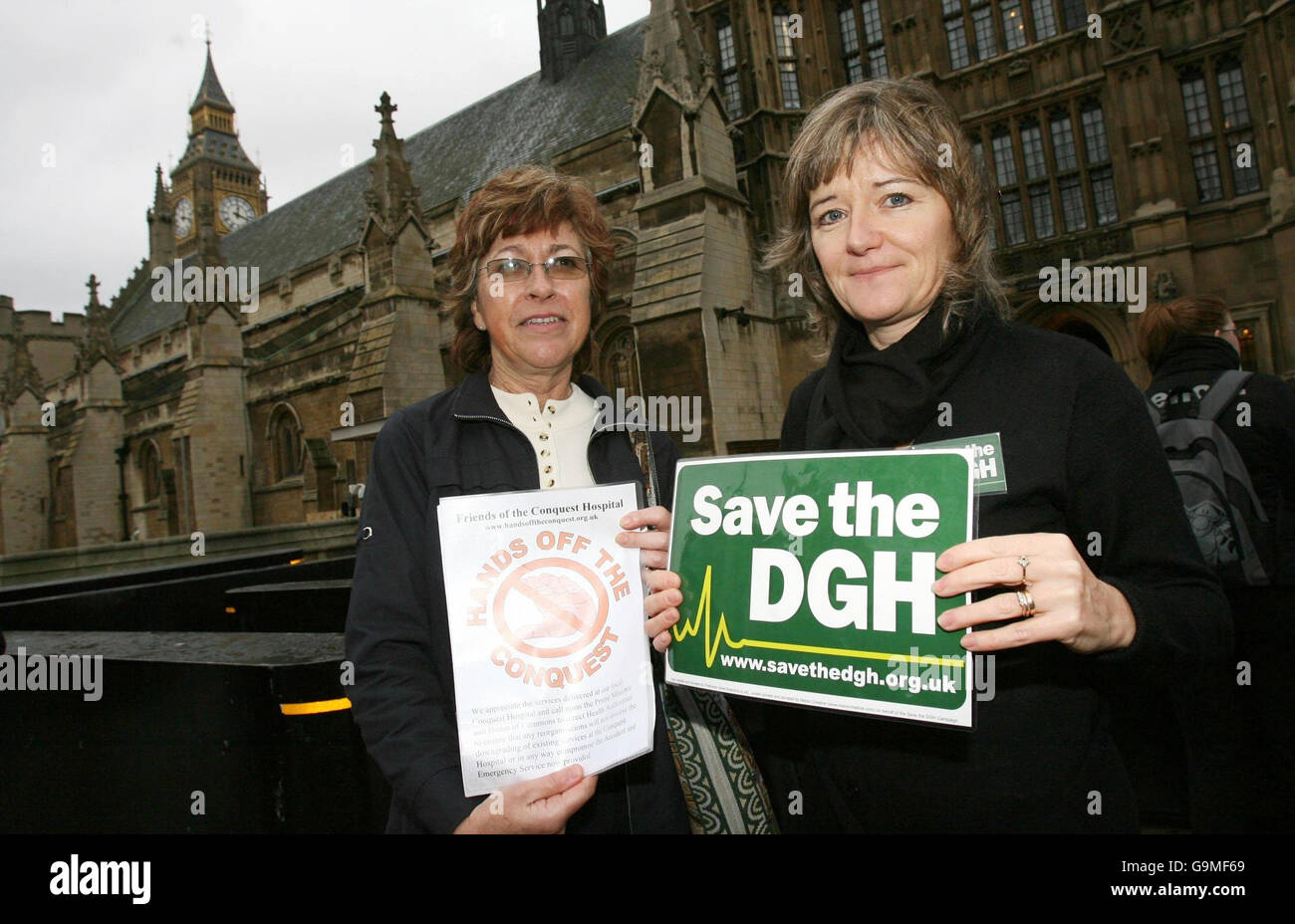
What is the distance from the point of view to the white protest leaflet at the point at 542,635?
1342mm

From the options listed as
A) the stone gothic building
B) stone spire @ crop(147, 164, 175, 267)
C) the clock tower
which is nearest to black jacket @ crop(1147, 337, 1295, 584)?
the stone gothic building

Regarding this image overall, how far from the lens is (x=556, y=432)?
5.63 feet

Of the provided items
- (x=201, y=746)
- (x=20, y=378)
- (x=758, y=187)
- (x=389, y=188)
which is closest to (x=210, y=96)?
(x=20, y=378)

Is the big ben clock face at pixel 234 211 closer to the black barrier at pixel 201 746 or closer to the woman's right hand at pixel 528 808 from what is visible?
the black barrier at pixel 201 746

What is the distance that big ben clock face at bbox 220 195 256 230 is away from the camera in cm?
5853

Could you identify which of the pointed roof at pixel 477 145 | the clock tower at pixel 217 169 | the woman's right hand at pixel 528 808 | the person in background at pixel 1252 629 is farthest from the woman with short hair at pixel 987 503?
the clock tower at pixel 217 169

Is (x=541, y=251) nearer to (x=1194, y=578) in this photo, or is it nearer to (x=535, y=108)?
(x=1194, y=578)

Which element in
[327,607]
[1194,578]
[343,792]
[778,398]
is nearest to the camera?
[1194,578]

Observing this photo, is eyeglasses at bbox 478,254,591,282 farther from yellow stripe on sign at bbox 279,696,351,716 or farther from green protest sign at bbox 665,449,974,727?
yellow stripe on sign at bbox 279,696,351,716
